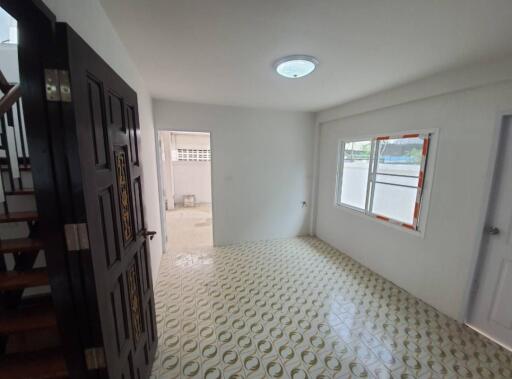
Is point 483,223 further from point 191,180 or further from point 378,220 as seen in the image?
point 191,180

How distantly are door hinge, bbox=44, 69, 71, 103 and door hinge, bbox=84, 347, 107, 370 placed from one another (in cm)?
96

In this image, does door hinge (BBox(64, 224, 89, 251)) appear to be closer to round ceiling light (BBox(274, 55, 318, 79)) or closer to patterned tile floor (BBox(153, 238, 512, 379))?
patterned tile floor (BBox(153, 238, 512, 379))

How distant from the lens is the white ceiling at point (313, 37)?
45.2 inches

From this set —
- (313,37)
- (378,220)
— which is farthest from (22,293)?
(378,220)

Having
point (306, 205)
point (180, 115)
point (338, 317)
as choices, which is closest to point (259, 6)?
point (180, 115)

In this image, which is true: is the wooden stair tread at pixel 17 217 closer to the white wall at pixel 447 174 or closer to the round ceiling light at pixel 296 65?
the round ceiling light at pixel 296 65

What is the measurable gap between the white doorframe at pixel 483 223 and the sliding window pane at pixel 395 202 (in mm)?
563

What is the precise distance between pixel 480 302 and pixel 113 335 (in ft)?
9.16

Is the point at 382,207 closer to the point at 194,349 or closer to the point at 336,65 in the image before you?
the point at 336,65

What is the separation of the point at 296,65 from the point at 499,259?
232cm

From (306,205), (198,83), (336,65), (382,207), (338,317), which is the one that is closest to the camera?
(336,65)

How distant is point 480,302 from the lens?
6.09 ft

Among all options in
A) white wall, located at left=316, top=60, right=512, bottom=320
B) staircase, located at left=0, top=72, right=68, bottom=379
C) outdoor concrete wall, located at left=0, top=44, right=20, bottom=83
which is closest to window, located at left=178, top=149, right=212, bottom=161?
outdoor concrete wall, located at left=0, top=44, right=20, bottom=83

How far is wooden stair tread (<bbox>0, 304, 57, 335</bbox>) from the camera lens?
40.9 inches
